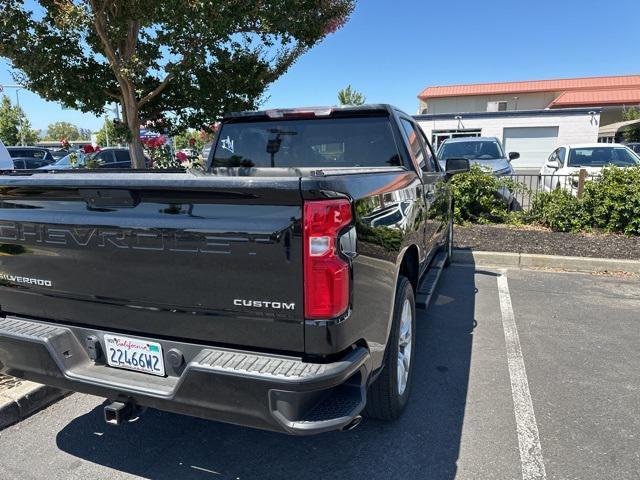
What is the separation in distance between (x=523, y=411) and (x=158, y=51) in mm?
6304

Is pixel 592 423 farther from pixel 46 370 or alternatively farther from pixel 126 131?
Result: pixel 126 131

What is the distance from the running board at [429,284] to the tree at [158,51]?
3953 millimetres

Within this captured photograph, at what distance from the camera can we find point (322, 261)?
197 centimetres

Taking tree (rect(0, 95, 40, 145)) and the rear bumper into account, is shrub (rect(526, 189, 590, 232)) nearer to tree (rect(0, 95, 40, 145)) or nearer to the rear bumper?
the rear bumper

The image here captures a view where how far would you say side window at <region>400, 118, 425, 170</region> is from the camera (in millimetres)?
3943

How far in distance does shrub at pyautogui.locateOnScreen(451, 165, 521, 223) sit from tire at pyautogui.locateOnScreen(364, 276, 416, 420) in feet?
20.3

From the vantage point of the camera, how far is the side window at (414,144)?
12.9 ft

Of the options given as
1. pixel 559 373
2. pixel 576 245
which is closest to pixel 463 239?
pixel 576 245

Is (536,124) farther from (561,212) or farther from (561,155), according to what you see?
(561,212)

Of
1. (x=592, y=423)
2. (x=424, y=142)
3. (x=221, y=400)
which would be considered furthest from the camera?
(x=424, y=142)

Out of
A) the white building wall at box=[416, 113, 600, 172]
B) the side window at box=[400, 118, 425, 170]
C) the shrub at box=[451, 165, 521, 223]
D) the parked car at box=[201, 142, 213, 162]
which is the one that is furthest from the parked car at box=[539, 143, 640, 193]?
the white building wall at box=[416, 113, 600, 172]

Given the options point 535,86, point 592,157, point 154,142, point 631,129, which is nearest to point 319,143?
point 154,142

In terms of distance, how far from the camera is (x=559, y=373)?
12.3 feet

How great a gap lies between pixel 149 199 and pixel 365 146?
2044 millimetres
